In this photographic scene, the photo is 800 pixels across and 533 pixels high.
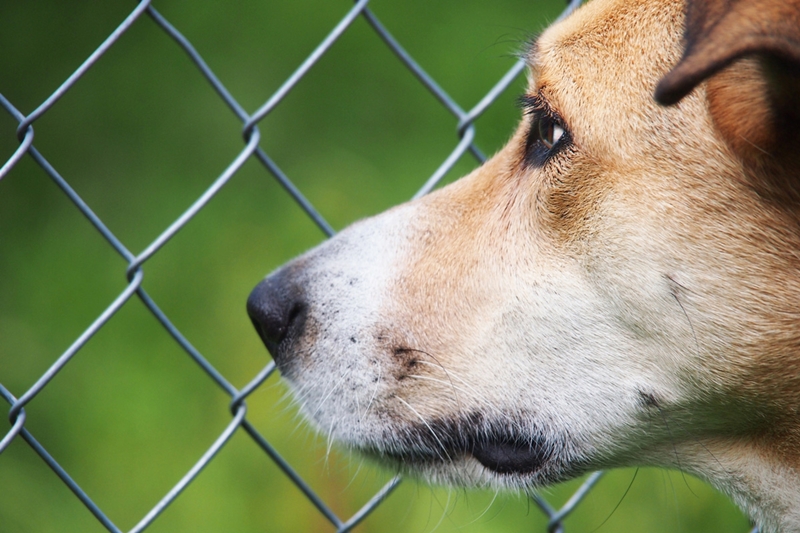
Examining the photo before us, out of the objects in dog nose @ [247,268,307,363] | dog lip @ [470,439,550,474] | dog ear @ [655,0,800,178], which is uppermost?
dog nose @ [247,268,307,363]

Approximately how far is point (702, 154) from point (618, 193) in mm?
171

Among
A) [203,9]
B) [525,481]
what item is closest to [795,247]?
[525,481]

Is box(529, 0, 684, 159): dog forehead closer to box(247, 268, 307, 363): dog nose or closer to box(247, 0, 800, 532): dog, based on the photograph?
box(247, 0, 800, 532): dog

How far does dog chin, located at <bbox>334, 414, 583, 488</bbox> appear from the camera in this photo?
1674 mm

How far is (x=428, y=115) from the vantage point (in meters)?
4.63

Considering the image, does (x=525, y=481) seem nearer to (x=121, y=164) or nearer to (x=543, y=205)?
(x=543, y=205)

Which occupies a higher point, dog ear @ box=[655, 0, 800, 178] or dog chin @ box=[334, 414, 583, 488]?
dog ear @ box=[655, 0, 800, 178]

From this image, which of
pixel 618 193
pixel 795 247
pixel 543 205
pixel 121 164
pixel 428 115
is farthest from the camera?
pixel 428 115

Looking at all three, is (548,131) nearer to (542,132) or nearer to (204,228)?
(542,132)

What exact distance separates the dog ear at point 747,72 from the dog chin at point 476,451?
0.73m

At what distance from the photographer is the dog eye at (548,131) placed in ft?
5.53

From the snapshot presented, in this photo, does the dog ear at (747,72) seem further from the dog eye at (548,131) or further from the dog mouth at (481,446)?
the dog mouth at (481,446)

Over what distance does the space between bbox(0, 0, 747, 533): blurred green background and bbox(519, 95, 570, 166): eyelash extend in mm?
243

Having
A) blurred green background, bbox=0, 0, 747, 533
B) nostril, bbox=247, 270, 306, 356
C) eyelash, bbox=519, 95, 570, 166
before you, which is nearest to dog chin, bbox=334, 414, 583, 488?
blurred green background, bbox=0, 0, 747, 533
